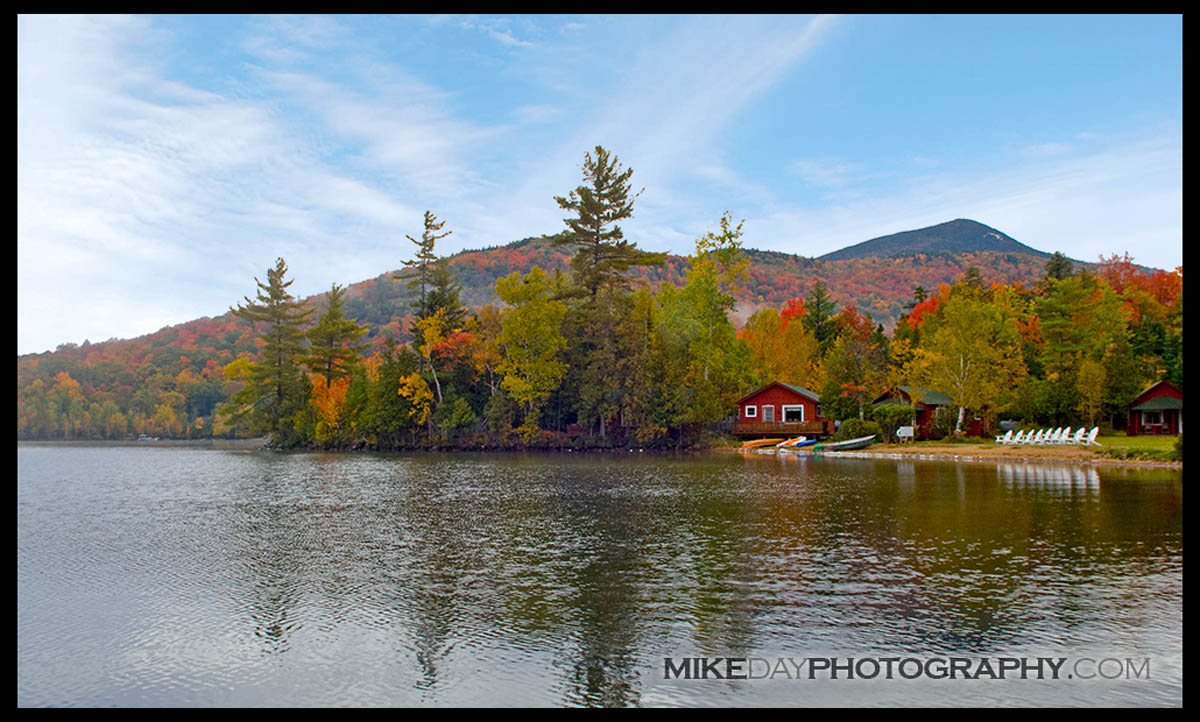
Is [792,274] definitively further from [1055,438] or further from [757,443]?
[1055,438]

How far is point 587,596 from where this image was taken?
13141 mm

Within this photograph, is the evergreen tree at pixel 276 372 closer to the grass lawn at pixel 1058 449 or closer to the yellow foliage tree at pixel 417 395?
the yellow foliage tree at pixel 417 395

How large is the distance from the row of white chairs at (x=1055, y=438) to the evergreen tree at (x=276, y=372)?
2468 inches

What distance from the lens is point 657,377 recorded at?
6419cm

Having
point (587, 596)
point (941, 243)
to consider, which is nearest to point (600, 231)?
point (587, 596)

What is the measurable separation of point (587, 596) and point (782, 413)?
5297 centimetres

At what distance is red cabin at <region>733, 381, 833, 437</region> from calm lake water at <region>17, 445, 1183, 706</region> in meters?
35.3

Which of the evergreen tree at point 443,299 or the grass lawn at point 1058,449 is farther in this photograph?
the evergreen tree at point 443,299

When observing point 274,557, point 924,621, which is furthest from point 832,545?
point 274,557

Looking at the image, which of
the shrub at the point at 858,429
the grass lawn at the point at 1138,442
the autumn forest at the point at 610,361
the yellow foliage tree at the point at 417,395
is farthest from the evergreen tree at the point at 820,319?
the yellow foliage tree at the point at 417,395

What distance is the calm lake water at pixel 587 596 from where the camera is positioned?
30.9 feet

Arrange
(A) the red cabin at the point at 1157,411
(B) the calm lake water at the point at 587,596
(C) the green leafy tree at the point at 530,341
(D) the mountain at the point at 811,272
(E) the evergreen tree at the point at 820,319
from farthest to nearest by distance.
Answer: (D) the mountain at the point at 811,272 < (E) the evergreen tree at the point at 820,319 < (C) the green leafy tree at the point at 530,341 < (A) the red cabin at the point at 1157,411 < (B) the calm lake water at the point at 587,596
